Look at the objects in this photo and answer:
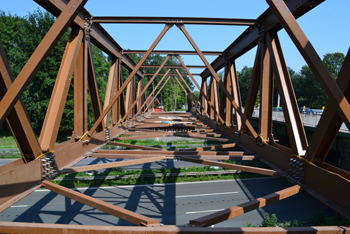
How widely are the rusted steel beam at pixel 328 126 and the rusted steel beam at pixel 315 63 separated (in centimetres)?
28

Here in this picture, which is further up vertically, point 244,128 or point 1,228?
point 244,128

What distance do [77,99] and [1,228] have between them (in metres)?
3.64

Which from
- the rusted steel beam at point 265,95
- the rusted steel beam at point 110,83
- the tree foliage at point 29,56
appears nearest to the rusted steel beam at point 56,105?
the rusted steel beam at point 110,83

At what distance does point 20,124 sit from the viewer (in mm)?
3822

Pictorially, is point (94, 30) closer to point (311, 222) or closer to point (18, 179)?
point (18, 179)

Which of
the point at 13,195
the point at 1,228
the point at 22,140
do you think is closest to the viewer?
the point at 1,228

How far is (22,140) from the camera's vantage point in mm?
Answer: 3912

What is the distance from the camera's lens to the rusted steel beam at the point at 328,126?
132 inches

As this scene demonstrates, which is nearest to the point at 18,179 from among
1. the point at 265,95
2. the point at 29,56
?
the point at 265,95

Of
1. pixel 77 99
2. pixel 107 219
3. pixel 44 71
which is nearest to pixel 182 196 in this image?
pixel 107 219

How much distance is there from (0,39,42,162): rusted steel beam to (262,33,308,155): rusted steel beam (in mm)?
4349

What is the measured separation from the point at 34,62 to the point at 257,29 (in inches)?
204

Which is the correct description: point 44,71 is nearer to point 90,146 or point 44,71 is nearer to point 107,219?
point 107,219

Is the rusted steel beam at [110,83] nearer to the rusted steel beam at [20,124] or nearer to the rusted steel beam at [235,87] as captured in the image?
the rusted steel beam at [20,124]
